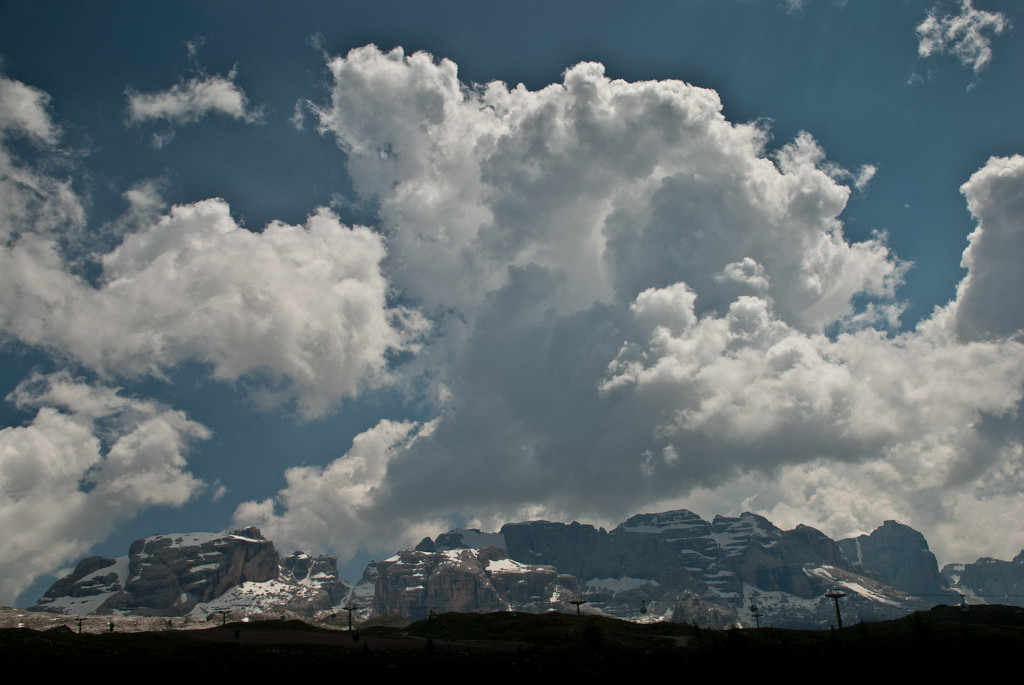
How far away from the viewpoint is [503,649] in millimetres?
109000

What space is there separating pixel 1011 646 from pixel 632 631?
3145 inches

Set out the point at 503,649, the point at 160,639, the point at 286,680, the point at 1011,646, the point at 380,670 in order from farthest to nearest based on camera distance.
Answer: the point at 160,639
the point at 503,649
the point at 1011,646
the point at 380,670
the point at 286,680

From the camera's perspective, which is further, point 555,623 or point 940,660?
point 555,623

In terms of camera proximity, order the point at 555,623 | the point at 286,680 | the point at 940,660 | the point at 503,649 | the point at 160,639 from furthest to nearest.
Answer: the point at 555,623 → the point at 160,639 → the point at 503,649 → the point at 940,660 → the point at 286,680

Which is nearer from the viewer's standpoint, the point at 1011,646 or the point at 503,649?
the point at 1011,646

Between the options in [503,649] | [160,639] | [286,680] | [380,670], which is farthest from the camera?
[160,639]

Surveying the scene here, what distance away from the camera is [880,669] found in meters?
84.8

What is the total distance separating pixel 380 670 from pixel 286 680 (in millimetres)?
10371

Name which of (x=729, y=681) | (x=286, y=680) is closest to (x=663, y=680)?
(x=729, y=681)

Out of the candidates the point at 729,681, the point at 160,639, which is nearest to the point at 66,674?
the point at 160,639

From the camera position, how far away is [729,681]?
78.1m

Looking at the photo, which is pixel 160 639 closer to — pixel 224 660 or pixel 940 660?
pixel 224 660

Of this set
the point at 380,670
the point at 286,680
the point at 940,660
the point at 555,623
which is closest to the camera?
the point at 286,680

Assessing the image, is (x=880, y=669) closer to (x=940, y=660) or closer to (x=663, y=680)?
(x=940, y=660)
